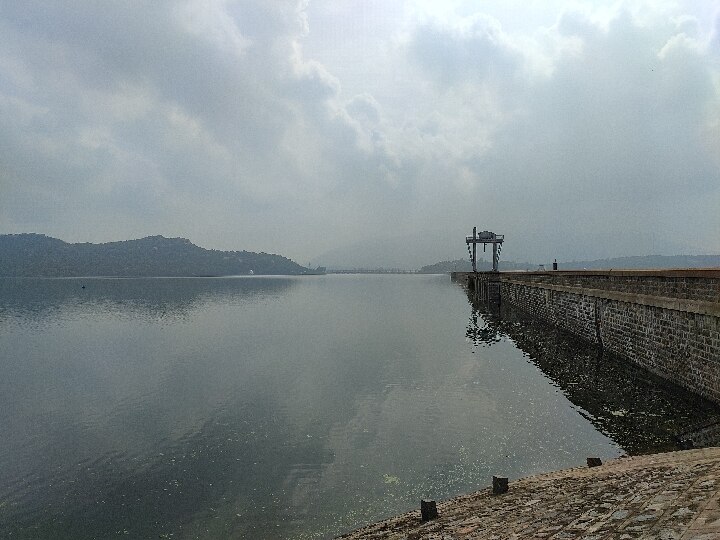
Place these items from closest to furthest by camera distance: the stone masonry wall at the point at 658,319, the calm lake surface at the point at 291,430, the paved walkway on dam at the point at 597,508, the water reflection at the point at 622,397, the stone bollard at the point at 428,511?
the paved walkway on dam at the point at 597,508, the stone bollard at the point at 428,511, the calm lake surface at the point at 291,430, the water reflection at the point at 622,397, the stone masonry wall at the point at 658,319

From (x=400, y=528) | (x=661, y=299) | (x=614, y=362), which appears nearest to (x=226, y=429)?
(x=400, y=528)

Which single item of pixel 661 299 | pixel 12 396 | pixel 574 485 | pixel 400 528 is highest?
pixel 661 299

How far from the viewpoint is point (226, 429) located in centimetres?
1575

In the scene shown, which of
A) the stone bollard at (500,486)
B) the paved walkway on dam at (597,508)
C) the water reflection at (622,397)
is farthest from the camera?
the water reflection at (622,397)

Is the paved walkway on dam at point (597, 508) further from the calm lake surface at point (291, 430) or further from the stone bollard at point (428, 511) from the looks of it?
the calm lake surface at point (291, 430)

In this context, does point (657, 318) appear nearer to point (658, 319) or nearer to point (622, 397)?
point (658, 319)

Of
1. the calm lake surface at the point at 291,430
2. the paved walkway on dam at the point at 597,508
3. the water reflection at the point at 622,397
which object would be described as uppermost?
the paved walkway on dam at the point at 597,508

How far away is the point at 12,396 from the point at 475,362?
25.4 metres

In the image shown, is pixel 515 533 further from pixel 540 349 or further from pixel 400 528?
pixel 540 349

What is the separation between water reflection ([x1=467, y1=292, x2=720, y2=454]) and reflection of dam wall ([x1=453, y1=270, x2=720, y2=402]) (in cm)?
66

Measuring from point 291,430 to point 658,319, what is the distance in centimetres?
1683

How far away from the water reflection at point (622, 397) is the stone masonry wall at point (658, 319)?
671 mm

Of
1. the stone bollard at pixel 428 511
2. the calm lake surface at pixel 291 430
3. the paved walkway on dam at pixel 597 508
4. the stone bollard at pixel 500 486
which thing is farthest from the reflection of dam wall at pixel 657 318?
the stone bollard at pixel 428 511

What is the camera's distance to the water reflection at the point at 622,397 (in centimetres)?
1340
